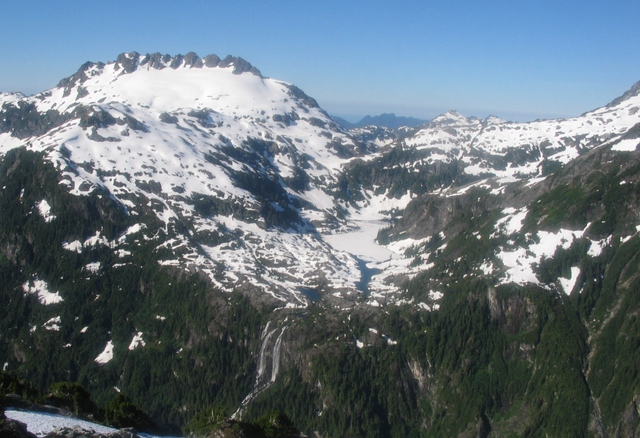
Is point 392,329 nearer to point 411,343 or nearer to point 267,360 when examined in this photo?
point 411,343

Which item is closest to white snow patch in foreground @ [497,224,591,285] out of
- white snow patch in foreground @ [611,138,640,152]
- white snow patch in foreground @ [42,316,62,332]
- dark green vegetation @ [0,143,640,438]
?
dark green vegetation @ [0,143,640,438]

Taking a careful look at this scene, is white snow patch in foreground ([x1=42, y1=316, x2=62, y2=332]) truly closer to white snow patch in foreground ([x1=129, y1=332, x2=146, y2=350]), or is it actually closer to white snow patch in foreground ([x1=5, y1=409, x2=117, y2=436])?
white snow patch in foreground ([x1=129, y1=332, x2=146, y2=350])

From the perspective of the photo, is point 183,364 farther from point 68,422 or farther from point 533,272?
point 533,272

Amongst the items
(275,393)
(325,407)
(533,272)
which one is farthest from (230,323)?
(533,272)

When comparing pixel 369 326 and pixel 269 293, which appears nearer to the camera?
pixel 369 326

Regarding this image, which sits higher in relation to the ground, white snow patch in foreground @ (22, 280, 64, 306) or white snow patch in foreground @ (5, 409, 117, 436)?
white snow patch in foreground @ (5, 409, 117, 436)

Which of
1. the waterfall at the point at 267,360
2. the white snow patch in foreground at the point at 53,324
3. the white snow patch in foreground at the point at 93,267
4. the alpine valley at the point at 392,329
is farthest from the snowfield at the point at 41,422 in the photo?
the white snow patch in foreground at the point at 93,267

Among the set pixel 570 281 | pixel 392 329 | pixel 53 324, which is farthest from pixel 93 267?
pixel 570 281
